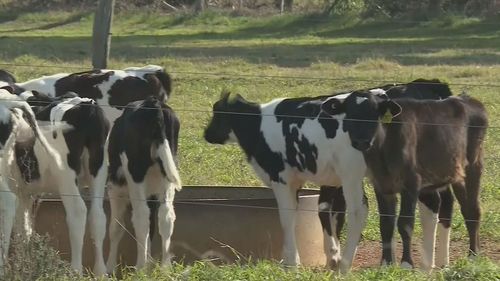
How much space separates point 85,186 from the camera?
9750 mm

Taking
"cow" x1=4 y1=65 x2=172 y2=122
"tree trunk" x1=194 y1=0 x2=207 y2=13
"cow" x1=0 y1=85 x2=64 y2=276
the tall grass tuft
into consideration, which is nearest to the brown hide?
"cow" x1=0 y1=85 x2=64 y2=276

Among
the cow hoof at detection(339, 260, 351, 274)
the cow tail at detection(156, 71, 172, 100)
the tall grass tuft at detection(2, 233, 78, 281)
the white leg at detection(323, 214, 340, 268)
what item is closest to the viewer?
the tall grass tuft at detection(2, 233, 78, 281)

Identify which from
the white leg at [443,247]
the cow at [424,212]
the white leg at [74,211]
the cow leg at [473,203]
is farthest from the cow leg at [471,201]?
the white leg at [74,211]

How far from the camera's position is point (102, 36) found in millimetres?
24578

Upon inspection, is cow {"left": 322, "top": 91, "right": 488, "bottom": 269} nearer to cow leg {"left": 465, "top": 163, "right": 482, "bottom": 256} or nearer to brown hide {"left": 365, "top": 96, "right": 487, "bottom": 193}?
brown hide {"left": 365, "top": 96, "right": 487, "bottom": 193}

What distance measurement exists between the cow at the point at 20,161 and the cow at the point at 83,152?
118 millimetres

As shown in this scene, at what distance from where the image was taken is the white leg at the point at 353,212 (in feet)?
31.8

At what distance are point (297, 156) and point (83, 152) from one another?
1954 millimetres

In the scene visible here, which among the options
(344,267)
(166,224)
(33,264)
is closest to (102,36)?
(166,224)

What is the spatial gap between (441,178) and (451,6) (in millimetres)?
36943

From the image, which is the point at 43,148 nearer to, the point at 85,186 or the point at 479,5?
the point at 85,186

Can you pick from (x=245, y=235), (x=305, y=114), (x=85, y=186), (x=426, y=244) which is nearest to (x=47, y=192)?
(x=85, y=186)

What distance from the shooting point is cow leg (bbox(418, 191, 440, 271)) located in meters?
9.95

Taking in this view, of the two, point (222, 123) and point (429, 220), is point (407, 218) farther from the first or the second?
point (222, 123)
